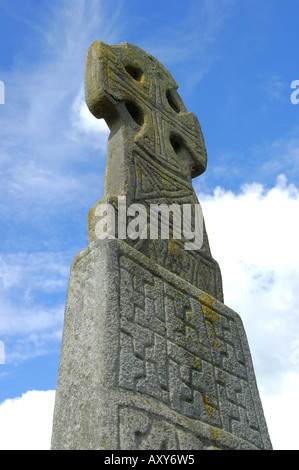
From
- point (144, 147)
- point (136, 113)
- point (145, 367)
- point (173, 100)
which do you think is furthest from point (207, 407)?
point (173, 100)

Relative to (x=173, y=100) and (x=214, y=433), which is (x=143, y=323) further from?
(x=173, y=100)

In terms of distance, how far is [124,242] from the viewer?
3.21 metres

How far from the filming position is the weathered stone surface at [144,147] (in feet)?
12.0

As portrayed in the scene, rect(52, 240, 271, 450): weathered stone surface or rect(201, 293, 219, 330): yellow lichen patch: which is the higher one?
rect(201, 293, 219, 330): yellow lichen patch

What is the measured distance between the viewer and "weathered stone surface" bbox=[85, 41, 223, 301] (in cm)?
365

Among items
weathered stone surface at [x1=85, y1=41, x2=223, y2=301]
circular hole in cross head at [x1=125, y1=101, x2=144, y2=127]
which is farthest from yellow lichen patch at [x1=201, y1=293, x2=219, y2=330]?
circular hole in cross head at [x1=125, y1=101, x2=144, y2=127]

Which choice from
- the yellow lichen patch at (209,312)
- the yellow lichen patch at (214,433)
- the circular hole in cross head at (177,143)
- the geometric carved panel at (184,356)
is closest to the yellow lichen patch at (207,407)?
the geometric carved panel at (184,356)

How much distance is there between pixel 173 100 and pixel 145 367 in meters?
3.12

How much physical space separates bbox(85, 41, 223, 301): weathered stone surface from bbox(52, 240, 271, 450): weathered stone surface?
30cm

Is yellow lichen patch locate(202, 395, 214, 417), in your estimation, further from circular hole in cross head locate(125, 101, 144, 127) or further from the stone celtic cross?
circular hole in cross head locate(125, 101, 144, 127)

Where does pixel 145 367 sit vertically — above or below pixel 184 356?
below

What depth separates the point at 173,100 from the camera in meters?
Answer: 5.03

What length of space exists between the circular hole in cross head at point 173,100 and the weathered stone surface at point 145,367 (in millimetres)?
2264
